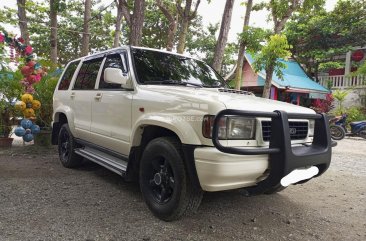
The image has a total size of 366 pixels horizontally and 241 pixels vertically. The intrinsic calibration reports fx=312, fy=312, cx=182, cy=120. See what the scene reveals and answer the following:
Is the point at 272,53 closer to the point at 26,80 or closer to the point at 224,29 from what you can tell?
the point at 224,29

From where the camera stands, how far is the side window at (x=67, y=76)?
5.40m

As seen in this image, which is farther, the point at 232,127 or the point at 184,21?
the point at 184,21

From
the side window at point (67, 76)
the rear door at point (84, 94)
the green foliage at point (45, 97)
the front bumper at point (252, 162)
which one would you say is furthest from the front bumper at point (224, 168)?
the green foliage at point (45, 97)

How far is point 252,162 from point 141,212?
1395 mm

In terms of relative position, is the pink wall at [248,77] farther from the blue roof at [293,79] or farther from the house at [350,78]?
the house at [350,78]

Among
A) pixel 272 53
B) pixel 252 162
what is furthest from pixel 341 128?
pixel 252 162

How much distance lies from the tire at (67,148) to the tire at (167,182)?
84.9 inches

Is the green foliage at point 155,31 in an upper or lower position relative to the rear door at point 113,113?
upper

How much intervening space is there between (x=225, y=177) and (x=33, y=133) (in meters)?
5.21

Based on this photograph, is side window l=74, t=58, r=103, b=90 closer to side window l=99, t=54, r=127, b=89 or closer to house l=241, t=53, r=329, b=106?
side window l=99, t=54, r=127, b=89

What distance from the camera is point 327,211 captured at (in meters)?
3.71

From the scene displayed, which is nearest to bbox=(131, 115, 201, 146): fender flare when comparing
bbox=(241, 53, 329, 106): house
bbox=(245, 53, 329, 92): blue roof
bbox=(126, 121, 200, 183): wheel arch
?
bbox=(126, 121, 200, 183): wheel arch

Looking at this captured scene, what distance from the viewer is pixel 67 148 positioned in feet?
17.4

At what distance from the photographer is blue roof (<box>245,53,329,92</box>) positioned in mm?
16281
